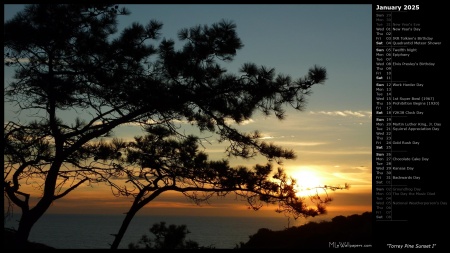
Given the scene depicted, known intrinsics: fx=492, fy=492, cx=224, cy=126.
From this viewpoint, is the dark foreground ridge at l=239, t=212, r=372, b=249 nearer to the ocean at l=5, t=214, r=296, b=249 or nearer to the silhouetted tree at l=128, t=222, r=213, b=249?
the silhouetted tree at l=128, t=222, r=213, b=249

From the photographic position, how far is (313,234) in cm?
793

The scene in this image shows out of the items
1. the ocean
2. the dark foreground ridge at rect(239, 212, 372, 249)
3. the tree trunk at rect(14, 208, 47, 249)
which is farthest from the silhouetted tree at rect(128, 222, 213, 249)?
the ocean

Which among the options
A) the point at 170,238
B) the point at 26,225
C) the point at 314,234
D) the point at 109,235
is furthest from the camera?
the point at 109,235

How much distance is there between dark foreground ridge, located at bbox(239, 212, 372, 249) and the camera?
754cm

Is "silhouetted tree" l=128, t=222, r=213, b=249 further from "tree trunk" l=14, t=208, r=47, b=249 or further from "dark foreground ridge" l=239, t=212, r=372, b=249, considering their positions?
"tree trunk" l=14, t=208, r=47, b=249

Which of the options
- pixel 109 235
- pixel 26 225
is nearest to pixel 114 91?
pixel 26 225

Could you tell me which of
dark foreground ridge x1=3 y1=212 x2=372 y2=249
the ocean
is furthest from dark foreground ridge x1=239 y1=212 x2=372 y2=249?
the ocean

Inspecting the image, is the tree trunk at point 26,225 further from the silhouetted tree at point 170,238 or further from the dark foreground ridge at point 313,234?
the dark foreground ridge at point 313,234

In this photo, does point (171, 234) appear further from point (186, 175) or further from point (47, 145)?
point (47, 145)

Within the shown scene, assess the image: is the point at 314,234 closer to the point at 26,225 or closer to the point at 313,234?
the point at 313,234

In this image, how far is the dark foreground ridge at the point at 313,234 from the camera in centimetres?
754

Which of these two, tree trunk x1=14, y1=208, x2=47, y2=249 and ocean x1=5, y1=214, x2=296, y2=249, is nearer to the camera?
tree trunk x1=14, y1=208, x2=47, y2=249

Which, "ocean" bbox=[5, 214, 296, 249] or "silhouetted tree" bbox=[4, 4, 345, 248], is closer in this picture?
"silhouetted tree" bbox=[4, 4, 345, 248]

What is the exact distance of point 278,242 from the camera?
27.9 feet
